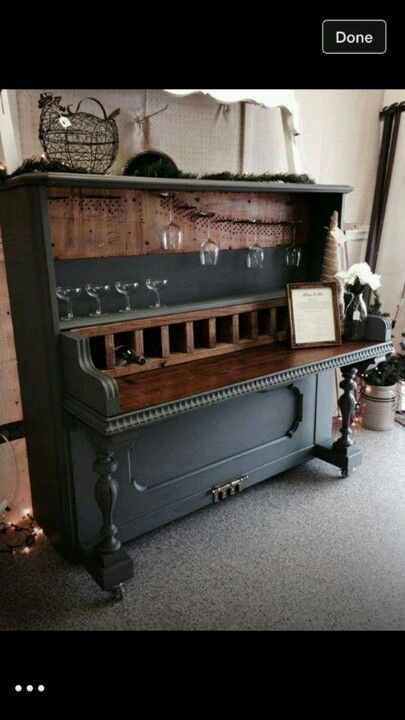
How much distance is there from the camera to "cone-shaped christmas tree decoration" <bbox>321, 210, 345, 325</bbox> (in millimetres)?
2525

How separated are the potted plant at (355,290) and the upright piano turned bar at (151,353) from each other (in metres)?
0.07

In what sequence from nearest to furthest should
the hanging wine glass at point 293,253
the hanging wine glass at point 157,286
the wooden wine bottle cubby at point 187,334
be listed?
the wooden wine bottle cubby at point 187,334, the hanging wine glass at point 157,286, the hanging wine glass at point 293,253

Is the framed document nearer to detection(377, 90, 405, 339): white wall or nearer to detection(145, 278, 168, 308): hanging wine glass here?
detection(145, 278, 168, 308): hanging wine glass

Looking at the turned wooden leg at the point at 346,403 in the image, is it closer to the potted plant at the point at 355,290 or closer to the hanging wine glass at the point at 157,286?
the potted plant at the point at 355,290

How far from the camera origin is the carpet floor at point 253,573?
73.0 inches

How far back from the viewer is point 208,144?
2.61m

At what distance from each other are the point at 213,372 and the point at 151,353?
292 mm

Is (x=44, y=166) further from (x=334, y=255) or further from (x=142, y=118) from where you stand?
(x=334, y=255)

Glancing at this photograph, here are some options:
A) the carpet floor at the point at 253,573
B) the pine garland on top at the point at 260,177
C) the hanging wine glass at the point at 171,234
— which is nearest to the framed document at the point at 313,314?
the pine garland on top at the point at 260,177

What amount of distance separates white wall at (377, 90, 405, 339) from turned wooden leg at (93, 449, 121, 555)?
266cm
